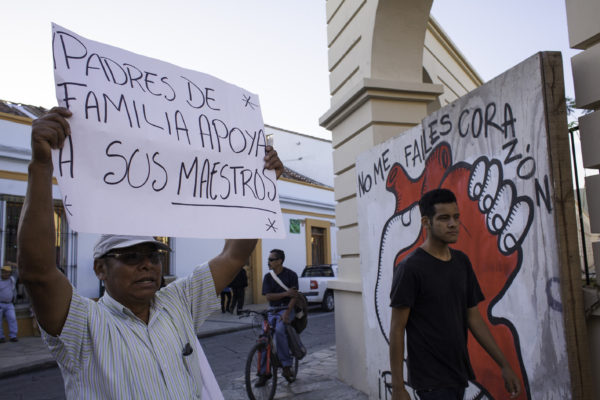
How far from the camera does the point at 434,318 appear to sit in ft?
8.36

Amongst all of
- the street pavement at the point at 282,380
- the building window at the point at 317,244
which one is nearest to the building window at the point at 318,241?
the building window at the point at 317,244

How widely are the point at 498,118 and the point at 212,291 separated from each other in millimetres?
2401

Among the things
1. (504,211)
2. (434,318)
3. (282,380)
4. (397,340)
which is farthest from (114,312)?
(282,380)

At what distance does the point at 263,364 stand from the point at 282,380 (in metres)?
1.03

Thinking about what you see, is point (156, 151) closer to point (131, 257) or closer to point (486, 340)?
point (131, 257)

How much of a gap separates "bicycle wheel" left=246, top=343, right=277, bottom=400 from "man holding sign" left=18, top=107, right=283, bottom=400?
3.73 m

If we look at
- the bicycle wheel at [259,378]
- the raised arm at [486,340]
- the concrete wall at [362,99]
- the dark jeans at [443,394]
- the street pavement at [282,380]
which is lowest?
the street pavement at [282,380]

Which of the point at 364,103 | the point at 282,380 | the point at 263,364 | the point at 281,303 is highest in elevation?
the point at 364,103

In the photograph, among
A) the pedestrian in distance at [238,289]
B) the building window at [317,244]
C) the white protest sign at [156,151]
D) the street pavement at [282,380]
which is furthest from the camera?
the building window at [317,244]

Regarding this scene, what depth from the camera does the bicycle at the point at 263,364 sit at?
18.1 feet

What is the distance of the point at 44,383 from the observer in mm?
7273

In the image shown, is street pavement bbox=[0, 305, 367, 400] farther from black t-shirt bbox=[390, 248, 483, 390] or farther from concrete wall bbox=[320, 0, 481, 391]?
black t-shirt bbox=[390, 248, 483, 390]

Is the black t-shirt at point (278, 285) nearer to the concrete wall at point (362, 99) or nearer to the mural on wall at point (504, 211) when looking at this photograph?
the concrete wall at point (362, 99)

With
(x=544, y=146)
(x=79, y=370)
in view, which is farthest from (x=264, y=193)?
(x=544, y=146)
